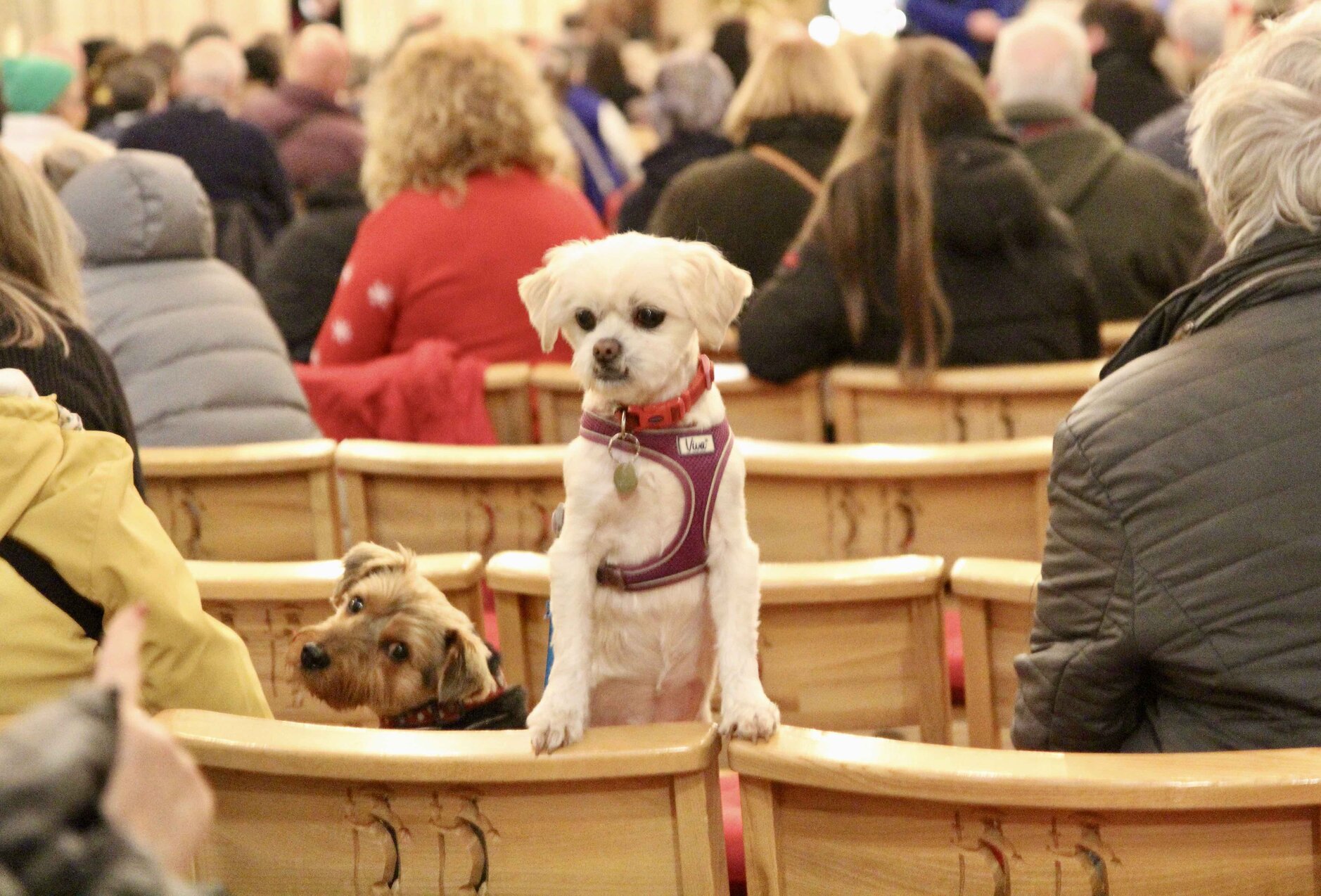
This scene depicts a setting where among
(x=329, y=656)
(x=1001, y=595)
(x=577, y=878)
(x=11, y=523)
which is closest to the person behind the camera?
(x=577, y=878)

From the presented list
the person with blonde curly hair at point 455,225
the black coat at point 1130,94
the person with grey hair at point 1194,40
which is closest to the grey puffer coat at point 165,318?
the person with blonde curly hair at point 455,225

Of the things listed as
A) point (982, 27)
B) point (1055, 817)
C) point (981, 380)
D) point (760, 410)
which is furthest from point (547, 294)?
point (982, 27)

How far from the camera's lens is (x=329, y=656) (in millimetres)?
2182

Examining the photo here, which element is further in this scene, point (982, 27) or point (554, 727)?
point (982, 27)

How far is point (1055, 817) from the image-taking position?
1497mm

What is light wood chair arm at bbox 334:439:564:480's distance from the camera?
2.82 m

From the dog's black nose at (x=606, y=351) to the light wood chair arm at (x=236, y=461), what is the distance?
1.36 meters

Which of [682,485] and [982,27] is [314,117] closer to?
[982,27]

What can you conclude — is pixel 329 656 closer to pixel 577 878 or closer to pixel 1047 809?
pixel 577 878

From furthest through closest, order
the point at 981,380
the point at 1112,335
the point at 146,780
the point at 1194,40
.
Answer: the point at 1194,40 → the point at 1112,335 → the point at 981,380 → the point at 146,780

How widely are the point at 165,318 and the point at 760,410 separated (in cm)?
144

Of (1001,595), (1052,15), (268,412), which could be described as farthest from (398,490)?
(1052,15)

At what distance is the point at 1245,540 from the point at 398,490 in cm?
174

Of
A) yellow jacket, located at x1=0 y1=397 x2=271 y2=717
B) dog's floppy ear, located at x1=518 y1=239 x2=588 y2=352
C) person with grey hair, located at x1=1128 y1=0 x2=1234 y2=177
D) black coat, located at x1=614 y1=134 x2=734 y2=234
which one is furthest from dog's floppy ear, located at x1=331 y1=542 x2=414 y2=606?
person with grey hair, located at x1=1128 y1=0 x2=1234 y2=177
